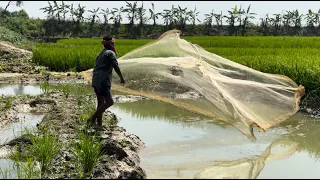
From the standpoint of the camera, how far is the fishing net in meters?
4.80

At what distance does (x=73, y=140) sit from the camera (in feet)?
16.0

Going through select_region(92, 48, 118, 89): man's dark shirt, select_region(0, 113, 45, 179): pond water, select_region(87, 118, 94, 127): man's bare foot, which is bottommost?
select_region(0, 113, 45, 179): pond water

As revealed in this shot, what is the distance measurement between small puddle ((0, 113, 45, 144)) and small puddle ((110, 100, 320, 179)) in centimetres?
136

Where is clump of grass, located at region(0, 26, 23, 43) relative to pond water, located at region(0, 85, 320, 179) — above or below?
above

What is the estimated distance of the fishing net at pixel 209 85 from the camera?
480cm

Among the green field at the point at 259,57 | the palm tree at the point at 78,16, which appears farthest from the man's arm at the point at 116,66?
the palm tree at the point at 78,16

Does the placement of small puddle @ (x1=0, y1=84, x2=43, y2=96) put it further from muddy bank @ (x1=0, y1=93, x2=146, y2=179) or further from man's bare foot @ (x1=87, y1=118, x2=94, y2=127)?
man's bare foot @ (x1=87, y1=118, x2=94, y2=127)

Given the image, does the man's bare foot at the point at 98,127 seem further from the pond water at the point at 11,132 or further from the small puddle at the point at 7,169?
the small puddle at the point at 7,169

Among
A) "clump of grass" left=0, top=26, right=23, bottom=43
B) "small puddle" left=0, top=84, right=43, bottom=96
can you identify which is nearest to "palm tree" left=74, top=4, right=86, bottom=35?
"clump of grass" left=0, top=26, right=23, bottom=43

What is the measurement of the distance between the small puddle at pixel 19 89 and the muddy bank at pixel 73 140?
2.11 metres

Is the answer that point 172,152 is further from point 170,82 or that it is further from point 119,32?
point 119,32

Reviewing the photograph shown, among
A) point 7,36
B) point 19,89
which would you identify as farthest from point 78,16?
point 19,89

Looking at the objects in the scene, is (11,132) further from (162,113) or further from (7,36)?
(7,36)

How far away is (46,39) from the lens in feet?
117
